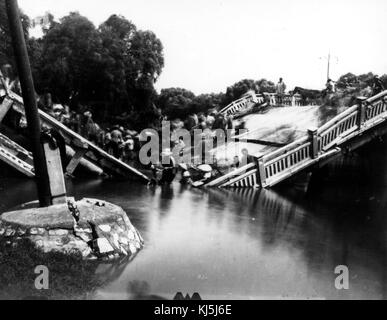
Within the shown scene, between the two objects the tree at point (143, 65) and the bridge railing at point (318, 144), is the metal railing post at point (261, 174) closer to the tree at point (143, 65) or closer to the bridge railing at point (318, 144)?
the bridge railing at point (318, 144)

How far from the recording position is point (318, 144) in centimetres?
1364

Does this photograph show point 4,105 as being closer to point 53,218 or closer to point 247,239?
point 53,218

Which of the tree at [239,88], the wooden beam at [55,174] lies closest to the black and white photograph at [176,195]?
the wooden beam at [55,174]

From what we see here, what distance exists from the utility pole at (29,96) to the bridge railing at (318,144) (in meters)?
7.45

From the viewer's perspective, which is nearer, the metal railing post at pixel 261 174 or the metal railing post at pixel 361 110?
the metal railing post at pixel 261 174

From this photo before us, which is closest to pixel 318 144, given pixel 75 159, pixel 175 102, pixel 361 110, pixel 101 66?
pixel 361 110

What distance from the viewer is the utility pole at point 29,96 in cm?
616

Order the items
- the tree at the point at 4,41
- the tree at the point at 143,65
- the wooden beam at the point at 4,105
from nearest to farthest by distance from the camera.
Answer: the wooden beam at the point at 4,105
the tree at the point at 143,65
the tree at the point at 4,41

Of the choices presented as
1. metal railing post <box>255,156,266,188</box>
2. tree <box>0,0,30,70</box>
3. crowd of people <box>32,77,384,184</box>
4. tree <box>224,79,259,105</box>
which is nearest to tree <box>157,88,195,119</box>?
tree <box>224,79,259,105</box>

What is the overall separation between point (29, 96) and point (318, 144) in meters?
9.94

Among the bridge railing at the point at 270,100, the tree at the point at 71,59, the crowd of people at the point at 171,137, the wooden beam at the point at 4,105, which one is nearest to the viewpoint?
the wooden beam at the point at 4,105
